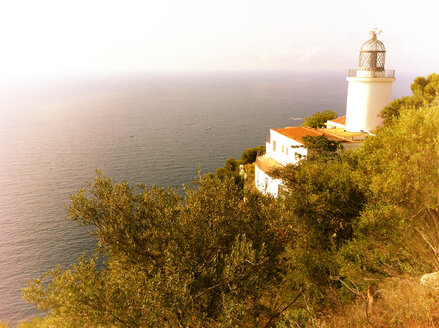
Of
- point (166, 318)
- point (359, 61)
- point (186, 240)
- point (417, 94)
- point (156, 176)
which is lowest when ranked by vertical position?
point (156, 176)

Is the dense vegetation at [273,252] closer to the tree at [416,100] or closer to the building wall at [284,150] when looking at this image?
the building wall at [284,150]

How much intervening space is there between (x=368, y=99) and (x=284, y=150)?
10752mm

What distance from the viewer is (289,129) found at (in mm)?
36375

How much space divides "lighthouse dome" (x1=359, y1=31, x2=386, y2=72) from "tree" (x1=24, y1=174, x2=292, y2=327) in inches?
1021

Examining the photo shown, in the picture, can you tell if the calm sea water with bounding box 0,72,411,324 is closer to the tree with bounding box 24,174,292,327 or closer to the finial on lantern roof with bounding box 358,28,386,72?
the tree with bounding box 24,174,292,327

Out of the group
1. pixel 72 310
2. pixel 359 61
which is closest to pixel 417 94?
pixel 359 61

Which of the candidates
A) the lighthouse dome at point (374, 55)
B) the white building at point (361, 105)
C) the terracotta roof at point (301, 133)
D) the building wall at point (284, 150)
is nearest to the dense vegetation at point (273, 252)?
the building wall at point (284, 150)

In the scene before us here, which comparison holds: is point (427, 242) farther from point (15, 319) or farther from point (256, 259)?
point (15, 319)

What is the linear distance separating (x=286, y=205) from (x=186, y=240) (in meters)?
6.17

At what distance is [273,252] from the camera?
14.8m

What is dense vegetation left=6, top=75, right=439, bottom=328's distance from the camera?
36.5 ft

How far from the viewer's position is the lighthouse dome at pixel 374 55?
34.4m

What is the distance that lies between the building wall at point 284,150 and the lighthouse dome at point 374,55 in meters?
11.6

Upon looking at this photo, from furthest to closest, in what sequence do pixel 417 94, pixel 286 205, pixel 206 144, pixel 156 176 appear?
pixel 206 144 < pixel 156 176 < pixel 417 94 < pixel 286 205
